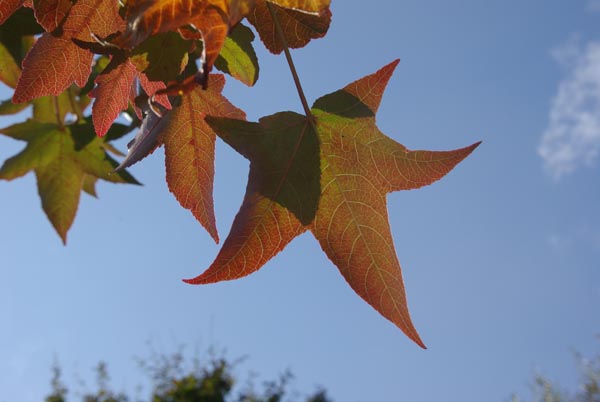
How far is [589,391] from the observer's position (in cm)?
1058

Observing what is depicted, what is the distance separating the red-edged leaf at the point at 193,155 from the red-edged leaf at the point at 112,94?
0.24 feet

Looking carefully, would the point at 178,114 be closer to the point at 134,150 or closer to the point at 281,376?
the point at 134,150

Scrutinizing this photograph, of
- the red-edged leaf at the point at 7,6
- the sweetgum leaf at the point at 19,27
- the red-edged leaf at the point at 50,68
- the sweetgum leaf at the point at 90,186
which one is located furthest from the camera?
the sweetgum leaf at the point at 90,186

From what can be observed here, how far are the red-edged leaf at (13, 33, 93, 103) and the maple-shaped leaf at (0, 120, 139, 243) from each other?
0.76m

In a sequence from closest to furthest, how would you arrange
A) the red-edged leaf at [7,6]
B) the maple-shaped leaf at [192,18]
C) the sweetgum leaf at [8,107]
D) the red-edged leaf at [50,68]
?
the maple-shaped leaf at [192,18] → the red-edged leaf at [7,6] → the red-edged leaf at [50,68] → the sweetgum leaf at [8,107]

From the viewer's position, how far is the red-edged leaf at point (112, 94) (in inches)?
32.8

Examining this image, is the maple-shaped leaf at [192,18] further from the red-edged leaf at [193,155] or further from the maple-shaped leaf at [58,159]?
the maple-shaped leaf at [58,159]

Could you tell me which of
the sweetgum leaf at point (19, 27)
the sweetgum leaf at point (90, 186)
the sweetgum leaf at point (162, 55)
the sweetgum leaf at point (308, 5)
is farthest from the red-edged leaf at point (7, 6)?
the sweetgum leaf at point (90, 186)

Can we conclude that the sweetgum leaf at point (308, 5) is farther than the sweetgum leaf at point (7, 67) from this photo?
No

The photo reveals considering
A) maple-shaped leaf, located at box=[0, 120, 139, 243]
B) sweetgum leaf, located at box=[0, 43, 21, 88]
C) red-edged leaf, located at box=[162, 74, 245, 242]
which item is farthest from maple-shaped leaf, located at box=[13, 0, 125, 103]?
maple-shaped leaf, located at box=[0, 120, 139, 243]

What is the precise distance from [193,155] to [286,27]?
0.22m

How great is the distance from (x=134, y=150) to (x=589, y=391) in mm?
11638

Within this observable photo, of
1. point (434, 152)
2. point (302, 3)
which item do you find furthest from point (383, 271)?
point (302, 3)

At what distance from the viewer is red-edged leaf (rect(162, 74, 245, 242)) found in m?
0.80
